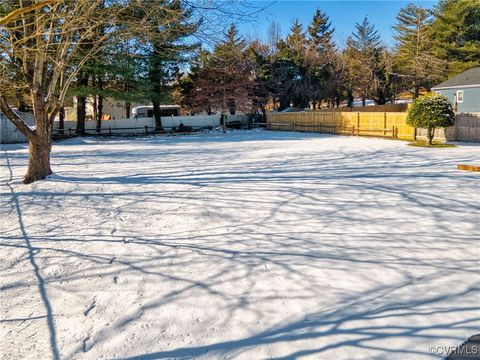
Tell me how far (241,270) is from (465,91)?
26.2 m

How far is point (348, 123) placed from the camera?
22.8 meters

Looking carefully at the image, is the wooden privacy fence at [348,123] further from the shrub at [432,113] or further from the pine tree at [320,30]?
the pine tree at [320,30]

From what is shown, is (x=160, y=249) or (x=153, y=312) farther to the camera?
(x=160, y=249)

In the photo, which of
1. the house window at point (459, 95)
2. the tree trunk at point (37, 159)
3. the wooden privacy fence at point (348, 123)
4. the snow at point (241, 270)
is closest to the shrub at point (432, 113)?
the wooden privacy fence at point (348, 123)

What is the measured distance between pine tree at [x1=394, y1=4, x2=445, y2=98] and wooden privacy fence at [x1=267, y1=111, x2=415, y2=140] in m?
12.7

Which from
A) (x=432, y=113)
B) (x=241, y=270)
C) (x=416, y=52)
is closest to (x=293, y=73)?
(x=416, y=52)

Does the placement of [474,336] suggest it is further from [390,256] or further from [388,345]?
[390,256]

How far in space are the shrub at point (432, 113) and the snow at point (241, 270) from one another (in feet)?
26.3

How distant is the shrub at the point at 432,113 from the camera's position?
48.9 feet

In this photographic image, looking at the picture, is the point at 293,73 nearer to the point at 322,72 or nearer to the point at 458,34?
the point at 322,72

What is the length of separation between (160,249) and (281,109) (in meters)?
30.5

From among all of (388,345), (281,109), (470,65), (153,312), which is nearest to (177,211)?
(153,312)

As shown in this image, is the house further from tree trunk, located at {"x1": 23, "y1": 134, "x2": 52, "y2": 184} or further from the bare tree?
tree trunk, located at {"x1": 23, "y1": 134, "x2": 52, "y2": 184}

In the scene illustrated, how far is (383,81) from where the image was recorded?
34094 mm
